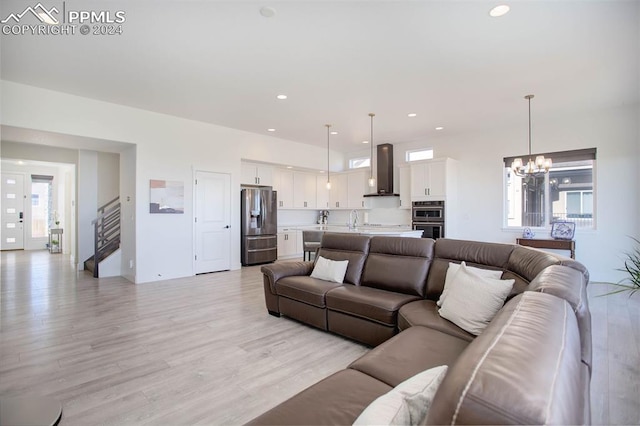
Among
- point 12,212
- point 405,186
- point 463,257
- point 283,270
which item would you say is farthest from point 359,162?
point 12,212

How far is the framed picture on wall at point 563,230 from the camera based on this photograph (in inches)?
212

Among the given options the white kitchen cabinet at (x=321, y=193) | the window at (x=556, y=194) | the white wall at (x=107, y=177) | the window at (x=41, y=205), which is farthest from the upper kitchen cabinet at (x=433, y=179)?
the window at (x=41, y=205)

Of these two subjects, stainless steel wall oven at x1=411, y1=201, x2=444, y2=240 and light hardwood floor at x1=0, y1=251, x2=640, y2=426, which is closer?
light hardwood floor at x1=0, y1=251, x2=640, y2=426

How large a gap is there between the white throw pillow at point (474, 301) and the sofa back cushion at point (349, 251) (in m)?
1.25

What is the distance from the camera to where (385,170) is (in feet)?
25.5

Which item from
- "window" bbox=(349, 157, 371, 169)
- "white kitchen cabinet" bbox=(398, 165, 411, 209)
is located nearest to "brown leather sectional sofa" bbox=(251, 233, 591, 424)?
"white kitchen cabinet" bbox=(398, 165, 411, 209)

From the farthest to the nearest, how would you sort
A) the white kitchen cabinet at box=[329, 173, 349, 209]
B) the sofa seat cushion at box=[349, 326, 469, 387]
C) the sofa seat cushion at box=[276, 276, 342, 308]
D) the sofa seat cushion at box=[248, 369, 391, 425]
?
the white kitchen cabinet at box=[329, 173, 349, 209]
the sofa seat cushion at box=[276, 276, 342, 308]
the sofa seat cushion at box=[349, 326, 469, 387]
the sofa seat cushion at box=[248, 369, 391, 425]

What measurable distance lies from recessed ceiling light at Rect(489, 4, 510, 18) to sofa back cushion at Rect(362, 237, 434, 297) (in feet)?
6.87

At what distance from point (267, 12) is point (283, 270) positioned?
264 cm

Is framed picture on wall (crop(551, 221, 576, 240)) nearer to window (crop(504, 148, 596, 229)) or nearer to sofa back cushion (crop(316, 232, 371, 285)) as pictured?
window (crop(504, 148, 596, 229))

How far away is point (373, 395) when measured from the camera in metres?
1.39

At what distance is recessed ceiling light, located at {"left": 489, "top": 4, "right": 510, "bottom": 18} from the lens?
2.62 metres

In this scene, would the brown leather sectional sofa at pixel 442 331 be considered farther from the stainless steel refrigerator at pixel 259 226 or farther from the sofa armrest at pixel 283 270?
the stainless steel refrigerator at pixel 259 226

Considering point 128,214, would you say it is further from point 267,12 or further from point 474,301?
point 474,301
